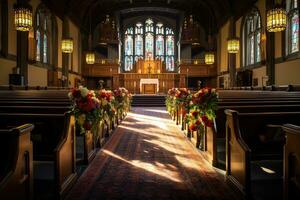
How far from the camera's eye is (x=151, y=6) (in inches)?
1048

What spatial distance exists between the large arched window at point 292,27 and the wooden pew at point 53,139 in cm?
1119

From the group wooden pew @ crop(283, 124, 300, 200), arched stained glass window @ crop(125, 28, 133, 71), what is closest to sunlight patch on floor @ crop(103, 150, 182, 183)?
wooden pew @ crop(283, 124, 300, 200)

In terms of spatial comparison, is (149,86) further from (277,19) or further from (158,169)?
(158,169)

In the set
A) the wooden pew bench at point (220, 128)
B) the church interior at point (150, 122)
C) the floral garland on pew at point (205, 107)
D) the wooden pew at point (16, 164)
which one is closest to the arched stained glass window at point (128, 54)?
the church interior at point (150, 122)

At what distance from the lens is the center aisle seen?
3.67 m

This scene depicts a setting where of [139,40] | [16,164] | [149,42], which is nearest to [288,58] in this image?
[16,164]

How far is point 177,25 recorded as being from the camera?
100 feet

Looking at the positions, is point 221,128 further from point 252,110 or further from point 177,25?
point 177,25

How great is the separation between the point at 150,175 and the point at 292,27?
37.3 feet

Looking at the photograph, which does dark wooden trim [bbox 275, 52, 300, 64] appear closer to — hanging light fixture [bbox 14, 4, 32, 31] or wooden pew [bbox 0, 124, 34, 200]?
hanging light fixture [bbox 14, 4, 32, 31]

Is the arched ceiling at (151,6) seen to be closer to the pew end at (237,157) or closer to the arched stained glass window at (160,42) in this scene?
the arched stained glass window at (160,42)

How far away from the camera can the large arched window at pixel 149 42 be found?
31047 millimetres

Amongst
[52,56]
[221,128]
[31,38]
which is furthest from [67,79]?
[221,128]

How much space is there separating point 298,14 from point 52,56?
1244cm
